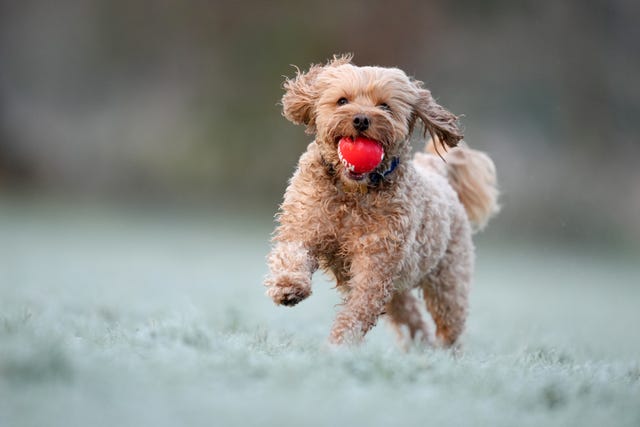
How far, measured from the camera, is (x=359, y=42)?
58.7 ft

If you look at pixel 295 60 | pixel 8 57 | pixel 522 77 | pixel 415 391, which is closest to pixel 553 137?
pixel 522 77

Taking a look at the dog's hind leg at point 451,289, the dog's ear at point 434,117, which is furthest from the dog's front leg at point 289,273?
the dog's hind leg at point 451,289

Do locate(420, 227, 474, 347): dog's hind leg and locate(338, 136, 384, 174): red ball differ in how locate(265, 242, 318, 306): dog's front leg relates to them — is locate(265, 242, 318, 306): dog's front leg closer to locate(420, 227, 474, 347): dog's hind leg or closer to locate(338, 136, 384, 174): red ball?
locate(338, 136, 384, 174): red ball

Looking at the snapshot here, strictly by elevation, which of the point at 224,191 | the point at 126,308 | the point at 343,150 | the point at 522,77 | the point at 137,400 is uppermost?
the point at 522,77

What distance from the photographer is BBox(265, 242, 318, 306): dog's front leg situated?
163 inches

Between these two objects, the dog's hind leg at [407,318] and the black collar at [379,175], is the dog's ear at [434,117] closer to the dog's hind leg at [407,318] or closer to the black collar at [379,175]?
the black collar at [379,175]

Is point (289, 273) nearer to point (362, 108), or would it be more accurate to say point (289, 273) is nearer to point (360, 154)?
point (360, 154)

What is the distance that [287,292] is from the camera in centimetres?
414

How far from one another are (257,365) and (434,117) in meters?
1.97

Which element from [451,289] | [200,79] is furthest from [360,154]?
[200,79]

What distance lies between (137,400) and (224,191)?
1646cm

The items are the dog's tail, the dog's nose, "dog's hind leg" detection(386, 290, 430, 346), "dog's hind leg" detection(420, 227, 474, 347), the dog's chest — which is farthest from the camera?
the dog's tail

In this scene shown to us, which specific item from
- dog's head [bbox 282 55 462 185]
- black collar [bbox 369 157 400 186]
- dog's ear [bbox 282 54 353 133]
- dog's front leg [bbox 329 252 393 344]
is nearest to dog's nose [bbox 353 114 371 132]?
dog's head [bbox 282 55 462 185]

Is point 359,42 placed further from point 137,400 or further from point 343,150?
point 137,400
